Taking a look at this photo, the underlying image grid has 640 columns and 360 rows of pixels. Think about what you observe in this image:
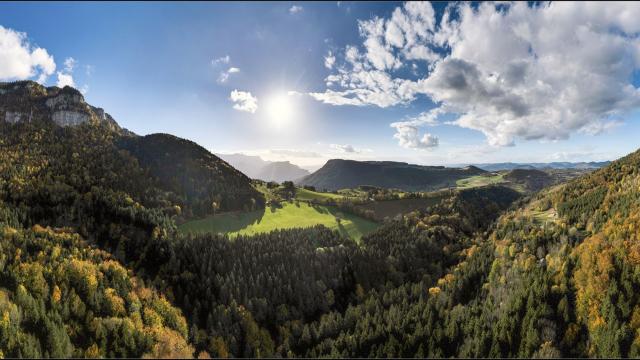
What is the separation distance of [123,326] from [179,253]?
72653 mm

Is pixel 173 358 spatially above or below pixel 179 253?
below

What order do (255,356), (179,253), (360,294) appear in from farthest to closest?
(179,253)
(360,294)
(255,356)

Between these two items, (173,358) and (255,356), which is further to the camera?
(255,356)

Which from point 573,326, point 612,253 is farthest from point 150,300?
point 612,253

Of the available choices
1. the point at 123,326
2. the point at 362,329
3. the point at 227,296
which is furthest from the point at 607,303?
the point at 123,326

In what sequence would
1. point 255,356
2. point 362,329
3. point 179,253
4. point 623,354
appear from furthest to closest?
point 179,253
point 362,329
point 255,356
point 623,354

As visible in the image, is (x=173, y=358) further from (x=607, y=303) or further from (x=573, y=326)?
(x=607, y=303)

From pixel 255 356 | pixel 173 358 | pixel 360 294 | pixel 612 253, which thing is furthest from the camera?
pixel 360 294

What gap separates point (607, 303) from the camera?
441 feet

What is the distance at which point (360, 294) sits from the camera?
601 ft

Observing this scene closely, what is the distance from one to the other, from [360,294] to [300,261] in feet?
124

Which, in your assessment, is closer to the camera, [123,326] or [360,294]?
[123,326]

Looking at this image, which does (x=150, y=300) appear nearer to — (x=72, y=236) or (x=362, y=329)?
(x=72, y=236)

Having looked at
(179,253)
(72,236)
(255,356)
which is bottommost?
(255,356)
